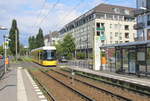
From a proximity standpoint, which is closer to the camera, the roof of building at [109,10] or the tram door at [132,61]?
the tram door at [132,61]

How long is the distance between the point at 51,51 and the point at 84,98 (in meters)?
23.4

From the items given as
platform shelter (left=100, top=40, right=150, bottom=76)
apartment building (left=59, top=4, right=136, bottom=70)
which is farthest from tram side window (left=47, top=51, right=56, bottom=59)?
apartment building (left=59, top=4, right=136, bottom=70)

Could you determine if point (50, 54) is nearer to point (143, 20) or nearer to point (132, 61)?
point (132, 61)

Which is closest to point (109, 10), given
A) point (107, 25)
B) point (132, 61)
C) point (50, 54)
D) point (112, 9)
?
point (112, 9)

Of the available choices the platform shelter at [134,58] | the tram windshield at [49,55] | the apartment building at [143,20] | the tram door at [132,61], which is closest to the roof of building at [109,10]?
the apartment building at [143,20]

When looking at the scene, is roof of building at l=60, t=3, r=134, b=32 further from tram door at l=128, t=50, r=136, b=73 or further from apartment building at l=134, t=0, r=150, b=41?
tram door at l=128, t=50, r=136, b=73

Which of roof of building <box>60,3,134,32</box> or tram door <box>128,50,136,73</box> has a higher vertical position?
roof of building <box>60,3,134,32</box>

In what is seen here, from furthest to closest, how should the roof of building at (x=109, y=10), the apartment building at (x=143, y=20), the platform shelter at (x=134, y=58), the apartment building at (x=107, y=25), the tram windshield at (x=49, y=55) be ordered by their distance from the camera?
the roof of building at (x=109, y=10) → the apartment building at (x=107, y=25) → the apartment building at (x=143, y=20) → the tram windshield at (x=49, y=55) → the platform shelter at (x=134, y=58)

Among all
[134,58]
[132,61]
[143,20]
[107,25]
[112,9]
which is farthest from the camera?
[112,9]

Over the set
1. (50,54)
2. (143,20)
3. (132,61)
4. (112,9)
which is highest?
(112,9)

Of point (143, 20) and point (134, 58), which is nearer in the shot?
point (134, 58)

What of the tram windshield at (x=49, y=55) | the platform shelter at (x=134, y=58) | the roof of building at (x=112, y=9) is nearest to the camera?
the platform shelter at (x=134, y=58)

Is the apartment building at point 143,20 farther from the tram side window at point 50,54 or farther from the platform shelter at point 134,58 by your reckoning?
the platform shelter at point 134,58

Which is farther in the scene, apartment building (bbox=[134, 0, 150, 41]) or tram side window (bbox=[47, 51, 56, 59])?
apartment building (bbox=[134, 0, 150, 41])
